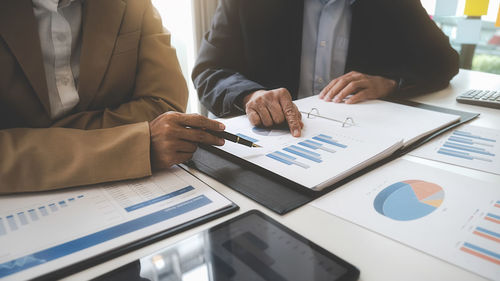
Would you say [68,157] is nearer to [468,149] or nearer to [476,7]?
[468,149]

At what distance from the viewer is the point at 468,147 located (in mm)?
747

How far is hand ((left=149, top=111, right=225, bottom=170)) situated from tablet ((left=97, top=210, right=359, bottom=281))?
24 cm

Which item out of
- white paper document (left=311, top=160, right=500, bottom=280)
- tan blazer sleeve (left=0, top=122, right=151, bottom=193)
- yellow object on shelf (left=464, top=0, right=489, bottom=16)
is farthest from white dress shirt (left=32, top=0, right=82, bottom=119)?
yellow object on shelf (left=464, top=0, right=489, bottom=16)

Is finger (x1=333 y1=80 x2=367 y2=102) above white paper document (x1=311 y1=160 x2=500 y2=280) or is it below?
above

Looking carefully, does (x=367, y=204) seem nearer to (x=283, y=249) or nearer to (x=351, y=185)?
(x=351, y=185)

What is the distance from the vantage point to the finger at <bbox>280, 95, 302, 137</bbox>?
2.60 feet

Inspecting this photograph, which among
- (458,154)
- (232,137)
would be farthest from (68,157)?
(458,154)

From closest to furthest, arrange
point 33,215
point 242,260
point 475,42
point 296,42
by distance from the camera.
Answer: point 242,260
point 33,215
point 296,42
point 475,42

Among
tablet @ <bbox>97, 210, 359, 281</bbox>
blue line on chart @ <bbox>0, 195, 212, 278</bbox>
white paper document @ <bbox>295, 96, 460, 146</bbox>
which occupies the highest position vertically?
white paper document @ <bbox>295, 96, 460, 146</bbox>

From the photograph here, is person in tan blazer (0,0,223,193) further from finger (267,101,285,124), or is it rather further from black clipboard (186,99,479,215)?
finger (267,101,285,124)

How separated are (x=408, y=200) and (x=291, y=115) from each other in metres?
0.38

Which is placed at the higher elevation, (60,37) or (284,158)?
(60,37)

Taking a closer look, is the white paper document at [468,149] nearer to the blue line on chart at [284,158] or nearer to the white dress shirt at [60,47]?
the blue line on chart at [284,158]

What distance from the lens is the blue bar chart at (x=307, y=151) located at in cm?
65
